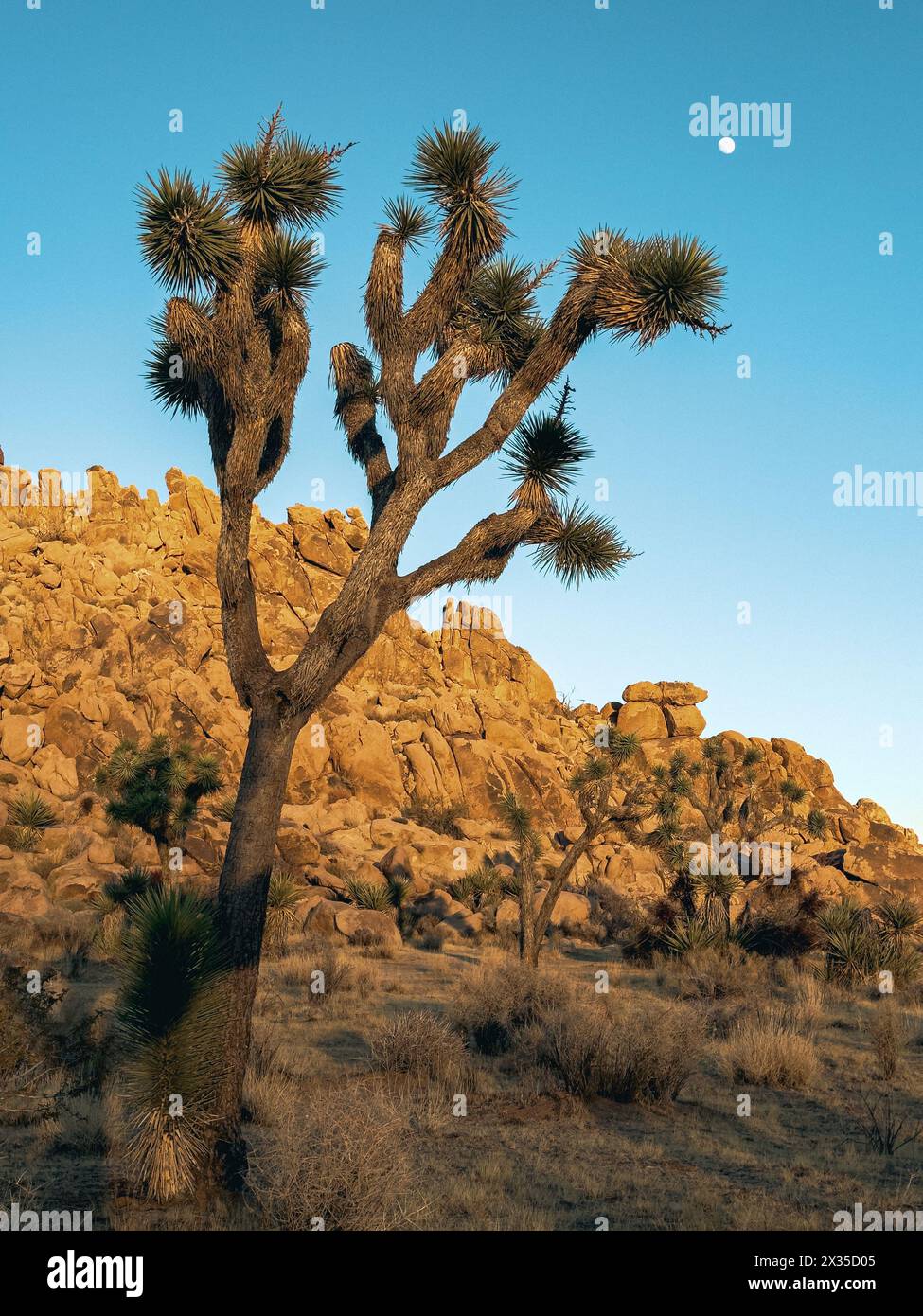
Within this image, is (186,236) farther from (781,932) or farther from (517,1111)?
(781,932)

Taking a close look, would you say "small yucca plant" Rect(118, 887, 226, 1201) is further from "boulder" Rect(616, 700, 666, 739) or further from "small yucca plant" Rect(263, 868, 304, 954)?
"boulder" Rect(616, 700, 666, 739)

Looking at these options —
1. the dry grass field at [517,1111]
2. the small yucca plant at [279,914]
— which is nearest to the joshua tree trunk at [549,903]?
the dry grass field at [517,1111]

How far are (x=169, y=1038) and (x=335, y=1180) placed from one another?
156cm

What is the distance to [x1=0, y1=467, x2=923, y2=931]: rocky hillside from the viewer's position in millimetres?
33125

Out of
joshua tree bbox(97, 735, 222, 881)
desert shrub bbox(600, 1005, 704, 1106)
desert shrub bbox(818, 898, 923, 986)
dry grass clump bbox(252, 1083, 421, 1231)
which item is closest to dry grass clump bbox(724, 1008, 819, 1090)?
desert shrub bbox(600, 1005, 704, 1106)

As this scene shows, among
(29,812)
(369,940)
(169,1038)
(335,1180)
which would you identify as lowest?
(369,940)

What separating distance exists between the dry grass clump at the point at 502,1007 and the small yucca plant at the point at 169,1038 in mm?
5296

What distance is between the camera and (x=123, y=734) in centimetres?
4266

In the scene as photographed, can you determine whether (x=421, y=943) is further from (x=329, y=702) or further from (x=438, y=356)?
(x=329, y=702)

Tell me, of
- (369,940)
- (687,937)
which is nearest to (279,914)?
(369,940)

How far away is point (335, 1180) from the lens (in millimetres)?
5773

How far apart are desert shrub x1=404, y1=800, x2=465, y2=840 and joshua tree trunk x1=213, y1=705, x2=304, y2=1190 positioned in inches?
1339

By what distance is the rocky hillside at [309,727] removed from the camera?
3312 cm
